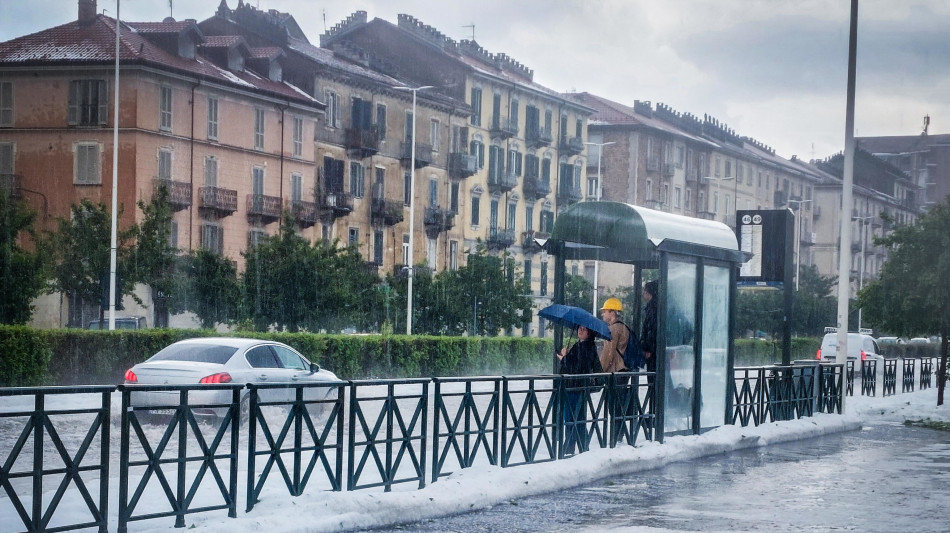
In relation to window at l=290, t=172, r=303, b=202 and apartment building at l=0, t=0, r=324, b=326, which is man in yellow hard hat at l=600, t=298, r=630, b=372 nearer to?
apartment building at l=0, t=0, r=324, b=326

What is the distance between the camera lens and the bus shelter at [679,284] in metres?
15.9

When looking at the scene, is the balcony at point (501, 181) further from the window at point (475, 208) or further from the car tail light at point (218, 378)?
the car tail light at point (218, 378)

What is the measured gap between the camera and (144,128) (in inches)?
2012

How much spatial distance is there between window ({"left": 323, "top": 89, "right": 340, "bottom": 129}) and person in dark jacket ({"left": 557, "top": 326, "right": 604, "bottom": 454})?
48.0m

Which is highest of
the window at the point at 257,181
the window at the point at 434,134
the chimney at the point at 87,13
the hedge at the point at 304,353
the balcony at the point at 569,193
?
the chimney at the point at 87,13

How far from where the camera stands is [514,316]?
178ft

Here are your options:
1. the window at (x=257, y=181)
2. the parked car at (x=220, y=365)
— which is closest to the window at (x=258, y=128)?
the window at (x=257, y=181)

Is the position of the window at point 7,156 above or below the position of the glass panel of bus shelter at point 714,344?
above

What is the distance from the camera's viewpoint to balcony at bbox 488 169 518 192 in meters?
74.5

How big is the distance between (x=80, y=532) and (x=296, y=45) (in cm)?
5631

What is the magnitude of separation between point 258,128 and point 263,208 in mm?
3479

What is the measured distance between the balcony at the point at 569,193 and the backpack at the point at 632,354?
66.0 metres

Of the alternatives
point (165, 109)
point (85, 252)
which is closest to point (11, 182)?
point (165, 109)

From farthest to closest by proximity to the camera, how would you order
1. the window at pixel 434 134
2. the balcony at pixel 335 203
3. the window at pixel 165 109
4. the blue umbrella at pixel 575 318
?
the window at pixel 434 134 < the balcony at pixel 335 203 < the window at pixel 165 109 < the blue umbrella at pixel 575 318
